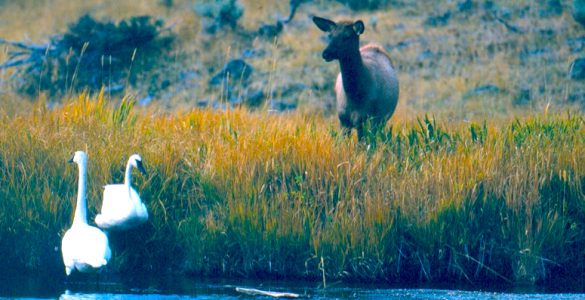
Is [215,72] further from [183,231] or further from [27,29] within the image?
[183,231]

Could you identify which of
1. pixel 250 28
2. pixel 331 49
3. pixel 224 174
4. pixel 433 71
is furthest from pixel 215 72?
pixel 224 174

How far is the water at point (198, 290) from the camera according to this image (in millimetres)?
8789

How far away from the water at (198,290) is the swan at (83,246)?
A: 0.71 ft

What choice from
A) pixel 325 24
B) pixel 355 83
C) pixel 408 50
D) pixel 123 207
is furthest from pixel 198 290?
pixel 408 50

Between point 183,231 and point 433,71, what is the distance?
1850cm

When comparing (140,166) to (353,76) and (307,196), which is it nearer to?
(307,196)

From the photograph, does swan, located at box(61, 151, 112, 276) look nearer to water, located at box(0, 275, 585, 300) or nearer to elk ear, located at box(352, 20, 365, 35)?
water, located at box(0, 275, 585, 300)

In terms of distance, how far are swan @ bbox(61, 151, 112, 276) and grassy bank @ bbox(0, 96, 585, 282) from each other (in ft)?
2.24

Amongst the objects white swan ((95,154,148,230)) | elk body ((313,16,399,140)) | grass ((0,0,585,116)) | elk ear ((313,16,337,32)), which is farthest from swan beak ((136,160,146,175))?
grass ((0,0,585,116))

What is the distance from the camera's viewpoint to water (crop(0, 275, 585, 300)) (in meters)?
8.79

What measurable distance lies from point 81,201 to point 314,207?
2.08m

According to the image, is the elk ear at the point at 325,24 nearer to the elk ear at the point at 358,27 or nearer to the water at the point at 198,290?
the elk ear at the point at 358,27

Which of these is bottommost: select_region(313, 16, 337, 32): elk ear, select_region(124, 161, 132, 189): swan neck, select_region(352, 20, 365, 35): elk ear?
select_region(124, 161, 132, 189): swan neck

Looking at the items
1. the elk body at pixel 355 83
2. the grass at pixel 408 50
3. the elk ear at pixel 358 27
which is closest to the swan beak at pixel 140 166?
the elk body at pixel 355 83
